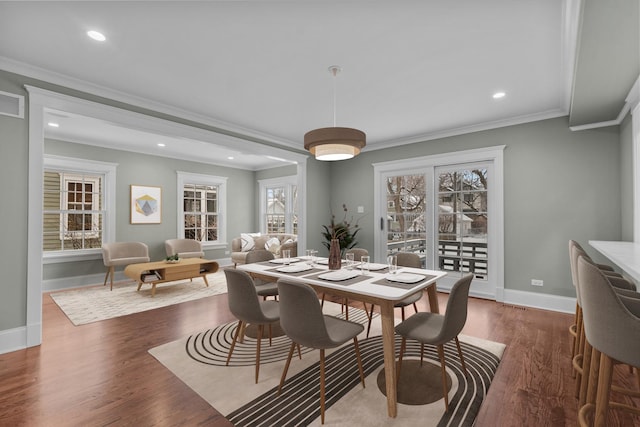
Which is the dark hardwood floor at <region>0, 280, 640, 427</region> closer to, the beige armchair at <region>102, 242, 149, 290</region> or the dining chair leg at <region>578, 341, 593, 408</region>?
the dining chair leg at <region>578, 341, 593, 408</region>

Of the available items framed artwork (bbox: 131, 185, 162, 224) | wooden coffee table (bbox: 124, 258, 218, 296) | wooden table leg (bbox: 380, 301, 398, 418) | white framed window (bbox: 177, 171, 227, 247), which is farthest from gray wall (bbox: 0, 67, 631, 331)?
white framed window (bbox: 177, 171, 227, 247)

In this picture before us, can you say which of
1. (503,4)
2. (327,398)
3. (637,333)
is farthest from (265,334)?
(503,4)

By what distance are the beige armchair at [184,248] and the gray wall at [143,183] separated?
30cm

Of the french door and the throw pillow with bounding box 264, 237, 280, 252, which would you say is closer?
the french door

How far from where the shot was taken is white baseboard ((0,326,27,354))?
2699 millimetres

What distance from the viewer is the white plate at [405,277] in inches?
89.1

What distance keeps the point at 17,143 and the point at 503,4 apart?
4166 mm

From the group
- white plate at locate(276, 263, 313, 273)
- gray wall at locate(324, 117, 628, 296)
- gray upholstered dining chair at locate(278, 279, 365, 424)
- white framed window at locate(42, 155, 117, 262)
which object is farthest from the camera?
white framed window at locate(42, 155, 117, 262)

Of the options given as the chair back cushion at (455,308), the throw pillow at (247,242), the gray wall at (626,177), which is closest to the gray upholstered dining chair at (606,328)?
the chair back cushion at (455,308)

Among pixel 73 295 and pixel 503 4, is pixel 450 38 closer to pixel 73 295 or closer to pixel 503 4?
pixel 503 4

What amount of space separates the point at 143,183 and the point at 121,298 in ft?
8.62

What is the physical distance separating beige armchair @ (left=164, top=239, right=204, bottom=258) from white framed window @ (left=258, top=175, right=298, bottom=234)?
77.0 inches

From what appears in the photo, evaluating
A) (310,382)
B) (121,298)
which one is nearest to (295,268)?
(310,382)

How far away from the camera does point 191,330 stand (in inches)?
129
